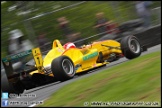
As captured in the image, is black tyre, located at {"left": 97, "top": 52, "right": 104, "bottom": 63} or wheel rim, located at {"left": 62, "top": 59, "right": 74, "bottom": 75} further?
black tyre, located at {"left": 97, "top": 52, "right": 104, "bottom": 63}

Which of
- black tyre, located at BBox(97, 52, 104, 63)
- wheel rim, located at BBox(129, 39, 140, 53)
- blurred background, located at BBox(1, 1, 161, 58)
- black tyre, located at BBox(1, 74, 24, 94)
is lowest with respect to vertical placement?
black tyre, located at BBox(1, 74, 24, 94)

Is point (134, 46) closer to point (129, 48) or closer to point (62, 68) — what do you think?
point (129, 48)

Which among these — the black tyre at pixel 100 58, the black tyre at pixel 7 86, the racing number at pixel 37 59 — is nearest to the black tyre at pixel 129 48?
the black tyre at pixel 100 58

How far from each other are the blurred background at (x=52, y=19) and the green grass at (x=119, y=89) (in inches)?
193

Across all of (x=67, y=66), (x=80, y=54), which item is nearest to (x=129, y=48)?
(x=80, y=54)

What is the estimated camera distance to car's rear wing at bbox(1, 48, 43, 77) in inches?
410

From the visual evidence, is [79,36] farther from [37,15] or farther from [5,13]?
[5,13]

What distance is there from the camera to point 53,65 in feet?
33.4

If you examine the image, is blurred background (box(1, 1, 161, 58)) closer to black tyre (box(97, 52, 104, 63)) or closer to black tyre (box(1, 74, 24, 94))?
black tyre (box(97, 52, 104, 63))

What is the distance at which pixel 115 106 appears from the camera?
6117 millimetres

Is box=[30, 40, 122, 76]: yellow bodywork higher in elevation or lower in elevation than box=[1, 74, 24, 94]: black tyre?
higher

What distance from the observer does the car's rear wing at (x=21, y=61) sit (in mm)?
10406

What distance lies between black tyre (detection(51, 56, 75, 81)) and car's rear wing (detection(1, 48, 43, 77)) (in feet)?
2.03

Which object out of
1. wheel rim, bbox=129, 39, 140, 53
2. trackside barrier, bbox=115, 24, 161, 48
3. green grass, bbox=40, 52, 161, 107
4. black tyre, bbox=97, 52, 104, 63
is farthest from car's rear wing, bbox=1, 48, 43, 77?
trackside barrier, bbox=115, 24, 161, 48
